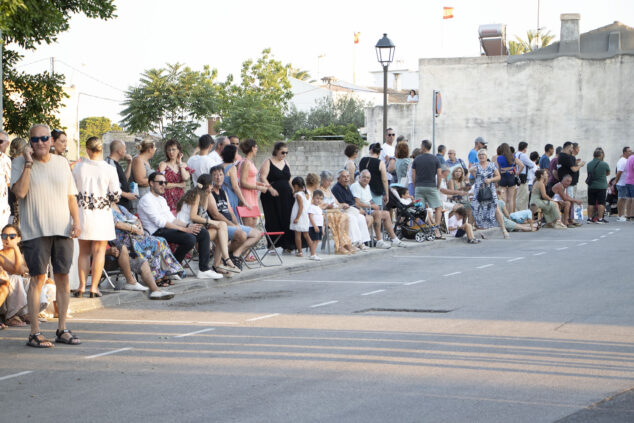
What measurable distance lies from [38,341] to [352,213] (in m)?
10.1

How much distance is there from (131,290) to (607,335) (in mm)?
6132

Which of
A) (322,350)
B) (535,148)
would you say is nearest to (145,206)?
(322,350)

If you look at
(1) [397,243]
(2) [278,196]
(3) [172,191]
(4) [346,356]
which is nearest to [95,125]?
(1) [397,243]

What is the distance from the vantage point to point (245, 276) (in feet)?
46.2

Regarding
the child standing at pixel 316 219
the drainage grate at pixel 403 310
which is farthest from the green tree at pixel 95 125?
the drainage grate at pixel 403 310

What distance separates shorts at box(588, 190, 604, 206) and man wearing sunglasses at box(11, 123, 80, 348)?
20618mm

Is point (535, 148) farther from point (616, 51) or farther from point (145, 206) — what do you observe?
point (145, 206)

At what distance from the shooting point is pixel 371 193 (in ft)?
62.9

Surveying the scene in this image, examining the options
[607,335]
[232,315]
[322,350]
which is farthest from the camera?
[232,315]

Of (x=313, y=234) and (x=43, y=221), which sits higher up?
(x=43, y=221)

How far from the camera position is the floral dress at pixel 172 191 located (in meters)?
14.4

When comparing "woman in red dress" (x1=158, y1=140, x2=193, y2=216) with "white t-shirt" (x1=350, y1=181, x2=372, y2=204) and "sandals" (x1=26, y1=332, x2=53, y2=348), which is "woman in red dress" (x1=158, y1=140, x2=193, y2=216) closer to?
"white t-shirt" (x1=350, y1=181, x2=372, y2=204)

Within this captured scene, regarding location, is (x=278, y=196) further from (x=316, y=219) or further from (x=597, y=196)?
(x=597, y=196)

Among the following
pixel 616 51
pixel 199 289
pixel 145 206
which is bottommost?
pixel 199 289
